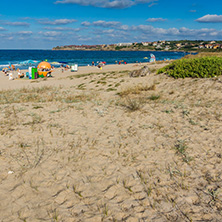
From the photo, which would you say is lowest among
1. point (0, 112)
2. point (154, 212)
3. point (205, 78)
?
point (154, 212)

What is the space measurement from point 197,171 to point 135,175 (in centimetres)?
117

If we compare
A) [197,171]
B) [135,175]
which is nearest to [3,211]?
[135,175]

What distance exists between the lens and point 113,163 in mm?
4270

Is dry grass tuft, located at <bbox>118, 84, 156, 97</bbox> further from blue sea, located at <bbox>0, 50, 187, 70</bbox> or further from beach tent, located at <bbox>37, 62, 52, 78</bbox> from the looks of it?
blue sea, located at <bbox>0, 50, 187, 70</bbox>

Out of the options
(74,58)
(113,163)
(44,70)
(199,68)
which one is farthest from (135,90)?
(74,58)

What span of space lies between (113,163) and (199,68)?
373 inches

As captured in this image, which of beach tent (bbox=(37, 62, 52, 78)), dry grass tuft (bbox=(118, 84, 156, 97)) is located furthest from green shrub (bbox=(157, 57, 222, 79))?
beach tent (bbox=(37, 62, 52, 78))

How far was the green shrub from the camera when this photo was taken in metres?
11.2

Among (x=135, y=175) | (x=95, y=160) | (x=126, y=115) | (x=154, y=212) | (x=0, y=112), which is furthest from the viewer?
(x=0, y=112)

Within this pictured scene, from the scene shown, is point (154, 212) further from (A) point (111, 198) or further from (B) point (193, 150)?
(B) point (193, 150)

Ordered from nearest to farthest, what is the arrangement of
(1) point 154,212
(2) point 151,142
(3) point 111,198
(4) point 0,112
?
1. (1) point 154,212
2. (3) point 111,198
3. (2) point 151,142
4. (4) point 0,112

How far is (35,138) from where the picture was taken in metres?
5.44

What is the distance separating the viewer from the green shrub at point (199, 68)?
36.8ft

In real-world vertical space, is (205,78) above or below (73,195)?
above
